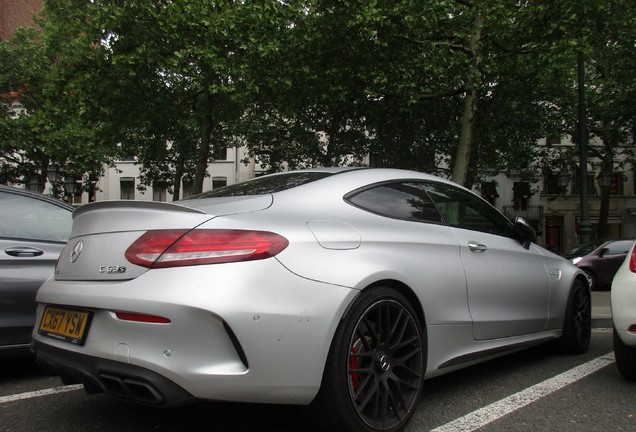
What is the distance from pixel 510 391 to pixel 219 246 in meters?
2.42

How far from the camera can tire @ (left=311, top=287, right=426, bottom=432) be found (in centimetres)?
253

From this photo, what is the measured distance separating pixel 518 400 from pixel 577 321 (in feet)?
5.85

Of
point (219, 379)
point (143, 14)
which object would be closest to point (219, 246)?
point (219, 379)

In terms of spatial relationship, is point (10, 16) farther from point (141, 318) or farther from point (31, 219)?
point (141, 318)

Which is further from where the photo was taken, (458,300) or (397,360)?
(458,300)

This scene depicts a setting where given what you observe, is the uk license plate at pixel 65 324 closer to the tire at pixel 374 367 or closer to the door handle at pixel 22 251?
the tire at pixel 374 367

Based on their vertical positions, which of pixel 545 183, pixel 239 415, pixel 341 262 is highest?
pixel 545 183

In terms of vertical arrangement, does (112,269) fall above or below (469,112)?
below

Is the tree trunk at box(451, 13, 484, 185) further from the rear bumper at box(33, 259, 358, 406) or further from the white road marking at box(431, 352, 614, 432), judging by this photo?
the rear bumper at box(33, 259, 358, 406)

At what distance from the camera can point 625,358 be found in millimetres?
3941

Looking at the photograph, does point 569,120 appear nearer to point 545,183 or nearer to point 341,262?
point 545,183

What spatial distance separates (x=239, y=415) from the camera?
3109mm

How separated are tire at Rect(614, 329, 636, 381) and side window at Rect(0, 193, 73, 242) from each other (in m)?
4.34

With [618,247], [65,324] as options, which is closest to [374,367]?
[65,324]
